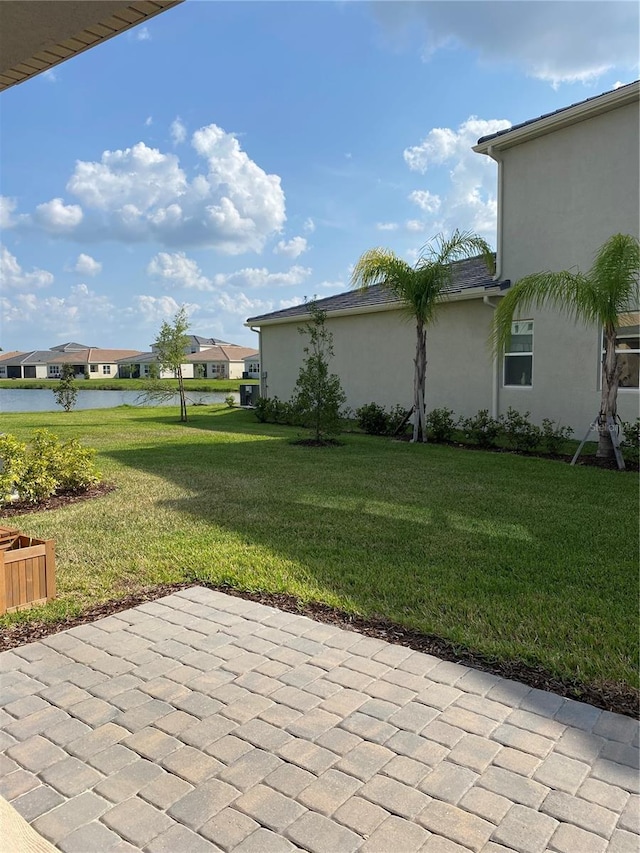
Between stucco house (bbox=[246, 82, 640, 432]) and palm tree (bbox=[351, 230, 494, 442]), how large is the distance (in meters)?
1.01

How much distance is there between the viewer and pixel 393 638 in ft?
11.7

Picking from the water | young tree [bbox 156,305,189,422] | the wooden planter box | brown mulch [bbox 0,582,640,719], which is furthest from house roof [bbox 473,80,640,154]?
the water

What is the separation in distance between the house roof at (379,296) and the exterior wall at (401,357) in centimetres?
36

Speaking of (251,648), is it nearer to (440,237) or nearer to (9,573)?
(9,573)

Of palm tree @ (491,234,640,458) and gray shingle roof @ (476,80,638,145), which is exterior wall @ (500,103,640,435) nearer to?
gray shingle roof @ (476,80,638,145)

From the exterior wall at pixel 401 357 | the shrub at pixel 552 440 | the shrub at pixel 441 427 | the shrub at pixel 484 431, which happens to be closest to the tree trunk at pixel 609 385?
the shrub at pixel 552 440

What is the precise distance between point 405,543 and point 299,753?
3.01 m

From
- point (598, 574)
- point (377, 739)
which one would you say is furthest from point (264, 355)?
point (377, 739)

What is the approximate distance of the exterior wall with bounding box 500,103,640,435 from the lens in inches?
425

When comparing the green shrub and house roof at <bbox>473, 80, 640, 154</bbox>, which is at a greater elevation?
house roof at <bbox>473, 80, 640, 154</bbox>

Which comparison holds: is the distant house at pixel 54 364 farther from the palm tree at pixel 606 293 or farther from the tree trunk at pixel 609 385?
the tree trunk at pixel 609 385

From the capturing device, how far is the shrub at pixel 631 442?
31.4ft

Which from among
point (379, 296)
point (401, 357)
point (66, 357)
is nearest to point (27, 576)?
point (401, 357)

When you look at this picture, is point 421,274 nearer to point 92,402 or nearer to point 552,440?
point 552,440
